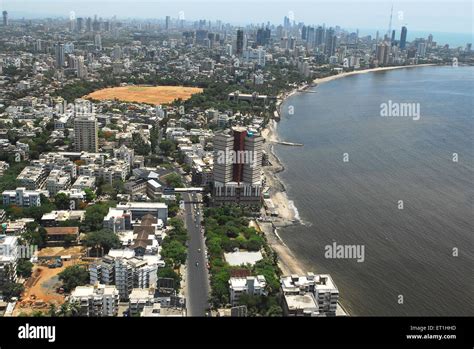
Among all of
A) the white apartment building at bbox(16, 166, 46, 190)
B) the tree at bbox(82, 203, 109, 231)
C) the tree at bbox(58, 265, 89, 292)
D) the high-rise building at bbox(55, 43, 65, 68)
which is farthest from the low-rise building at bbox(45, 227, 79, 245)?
the high-rise building at bbox(55, 43, 65, 68)

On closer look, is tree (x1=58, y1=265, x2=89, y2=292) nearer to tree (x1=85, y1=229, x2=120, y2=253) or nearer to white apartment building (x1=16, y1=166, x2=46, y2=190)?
tree (x1=85, y1=229, x2=120, y2=253)

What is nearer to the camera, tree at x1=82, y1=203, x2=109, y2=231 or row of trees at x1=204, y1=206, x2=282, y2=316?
row of trees at x1=204, y1=206, x2=282, y2=316

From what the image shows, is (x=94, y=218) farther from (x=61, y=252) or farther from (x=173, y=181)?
(x=173, y=181)

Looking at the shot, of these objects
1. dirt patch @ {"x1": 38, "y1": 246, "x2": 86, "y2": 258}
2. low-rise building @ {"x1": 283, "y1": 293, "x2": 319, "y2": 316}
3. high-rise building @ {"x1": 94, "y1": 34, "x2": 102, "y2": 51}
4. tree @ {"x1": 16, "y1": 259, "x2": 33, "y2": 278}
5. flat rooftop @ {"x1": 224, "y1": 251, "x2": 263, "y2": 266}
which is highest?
high-rise building @ {"x1": 94, "y1": 34, "x2": 102, "y2": 51}

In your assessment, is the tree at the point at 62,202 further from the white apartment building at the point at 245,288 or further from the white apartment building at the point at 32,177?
the white apartment building at the point at 245,288

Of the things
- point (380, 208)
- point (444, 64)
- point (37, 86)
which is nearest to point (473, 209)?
point (380, 208)

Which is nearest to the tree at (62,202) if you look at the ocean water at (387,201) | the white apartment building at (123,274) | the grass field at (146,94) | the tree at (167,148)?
the white apartment building at (123,274)

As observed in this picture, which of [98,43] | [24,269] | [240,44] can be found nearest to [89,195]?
[24,269]
